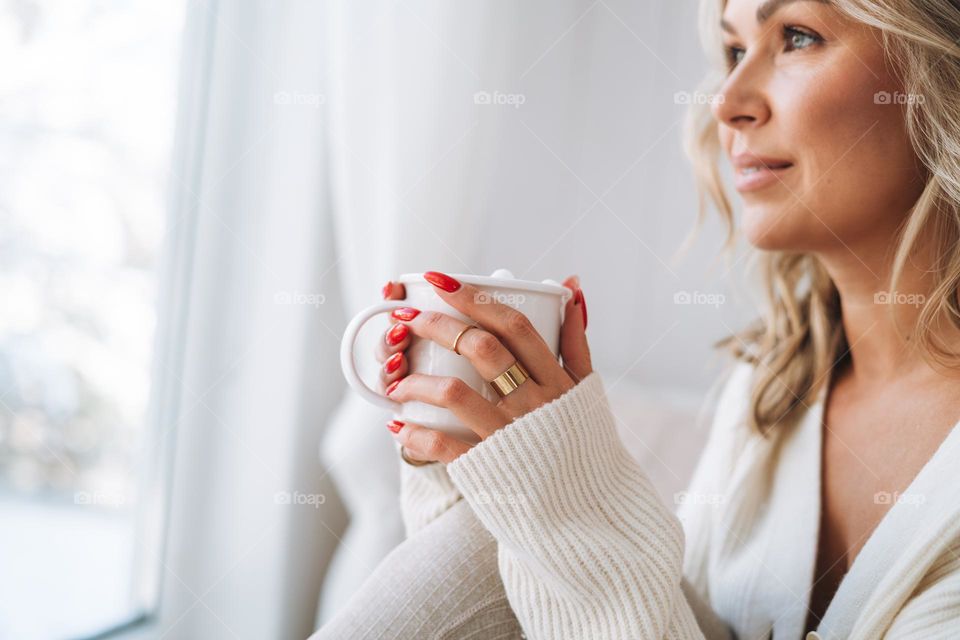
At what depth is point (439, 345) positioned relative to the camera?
0.64m

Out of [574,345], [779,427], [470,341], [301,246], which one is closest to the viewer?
[470,341]

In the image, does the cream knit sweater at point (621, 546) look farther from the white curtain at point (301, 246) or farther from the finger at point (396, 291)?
the white curtain at point (301, 246)

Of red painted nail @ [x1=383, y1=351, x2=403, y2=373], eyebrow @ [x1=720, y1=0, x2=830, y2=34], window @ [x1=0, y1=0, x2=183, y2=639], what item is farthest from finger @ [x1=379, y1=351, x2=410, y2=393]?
eyebrow @ [x1=720, y1=0, x2=830, y2=34]

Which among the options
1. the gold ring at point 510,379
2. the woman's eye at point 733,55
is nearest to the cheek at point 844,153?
the woman's eye at point 733,55

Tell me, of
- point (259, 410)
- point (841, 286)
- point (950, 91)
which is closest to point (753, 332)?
point (841, 286)

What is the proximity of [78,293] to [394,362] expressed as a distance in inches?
26.3

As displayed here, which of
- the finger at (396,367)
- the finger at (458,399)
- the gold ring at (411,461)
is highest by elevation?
the finger at (396,367)

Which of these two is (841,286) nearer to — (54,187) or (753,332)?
(753,332)

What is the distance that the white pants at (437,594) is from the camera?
2.32 ft

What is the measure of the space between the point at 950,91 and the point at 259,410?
1.13 meters

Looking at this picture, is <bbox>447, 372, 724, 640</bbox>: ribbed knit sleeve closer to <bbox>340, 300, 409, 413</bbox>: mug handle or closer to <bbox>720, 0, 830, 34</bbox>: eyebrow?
<bbox>340, 300, 409, 413</bbox>: mug handle

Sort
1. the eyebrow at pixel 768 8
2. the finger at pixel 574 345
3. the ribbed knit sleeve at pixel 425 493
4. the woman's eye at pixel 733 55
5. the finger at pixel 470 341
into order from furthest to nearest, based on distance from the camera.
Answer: the woman's eye at pixel 733 55
the eyebrow at pixel 768 8
the ribbed knit sleeve at pixel 425 493
the finger at pixel 574 345
the finger at pixel 470 341

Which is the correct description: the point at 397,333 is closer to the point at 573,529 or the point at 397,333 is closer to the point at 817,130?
the point at 573,529

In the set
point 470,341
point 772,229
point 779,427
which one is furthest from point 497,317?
point 779,427
